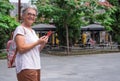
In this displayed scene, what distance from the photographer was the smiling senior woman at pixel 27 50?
3.95 m

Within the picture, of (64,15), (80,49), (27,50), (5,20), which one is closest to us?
(27,50)

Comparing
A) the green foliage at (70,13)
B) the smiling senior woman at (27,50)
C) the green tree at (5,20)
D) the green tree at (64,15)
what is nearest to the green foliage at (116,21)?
the green foliage at (70,13)

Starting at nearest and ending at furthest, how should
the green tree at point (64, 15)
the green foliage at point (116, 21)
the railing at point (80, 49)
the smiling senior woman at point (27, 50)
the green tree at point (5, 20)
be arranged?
the smiling senior woman at point (27, 50), the green tree at point (5, 20), the green tree at point (64, 15), the railing at point (80, 49), the green foliage at point (116, 21)

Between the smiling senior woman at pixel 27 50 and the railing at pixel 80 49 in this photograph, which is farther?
the railing at pixel 80 49

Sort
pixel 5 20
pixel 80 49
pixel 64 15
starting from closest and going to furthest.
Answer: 1. pixel 5 20
2. pixel 64 15
3. pixel 80 49

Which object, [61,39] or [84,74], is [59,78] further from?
[61,39]

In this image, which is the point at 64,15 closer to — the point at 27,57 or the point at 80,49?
the point at 80,49

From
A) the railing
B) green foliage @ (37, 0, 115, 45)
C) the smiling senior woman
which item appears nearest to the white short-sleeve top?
the smiling senior woman

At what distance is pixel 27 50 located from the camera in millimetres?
3957

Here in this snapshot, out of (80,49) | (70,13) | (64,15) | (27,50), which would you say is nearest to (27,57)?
(27,50)

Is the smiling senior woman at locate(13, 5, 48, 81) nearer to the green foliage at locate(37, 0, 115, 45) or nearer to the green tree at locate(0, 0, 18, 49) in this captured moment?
the green tree at locate(0, 0, 18, 49)

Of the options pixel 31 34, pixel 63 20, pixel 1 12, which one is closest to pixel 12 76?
pixel 31 34

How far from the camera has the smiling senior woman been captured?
13.0 ft

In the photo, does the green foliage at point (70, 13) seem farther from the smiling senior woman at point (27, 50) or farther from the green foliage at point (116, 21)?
the smiling senior woman at point (27, 50)
